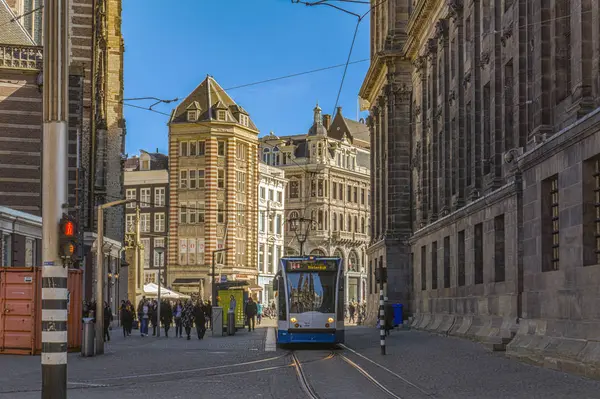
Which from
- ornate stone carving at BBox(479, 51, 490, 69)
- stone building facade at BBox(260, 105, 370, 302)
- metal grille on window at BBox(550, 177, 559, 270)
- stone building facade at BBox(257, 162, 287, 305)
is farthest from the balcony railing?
stone building facade at BBox(260, 105, 370, 302)

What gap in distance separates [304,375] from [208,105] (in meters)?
90.1

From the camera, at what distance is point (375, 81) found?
249ft

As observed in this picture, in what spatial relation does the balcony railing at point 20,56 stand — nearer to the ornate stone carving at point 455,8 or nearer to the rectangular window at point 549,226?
the ornate stone carving at point 455,8

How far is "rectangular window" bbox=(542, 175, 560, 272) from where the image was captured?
90.2 feet

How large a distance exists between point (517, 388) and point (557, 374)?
3.06 meters

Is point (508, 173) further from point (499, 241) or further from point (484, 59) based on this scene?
point (484, 59)

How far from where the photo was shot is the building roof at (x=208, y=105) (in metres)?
112

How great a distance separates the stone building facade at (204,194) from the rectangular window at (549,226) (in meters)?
82.2

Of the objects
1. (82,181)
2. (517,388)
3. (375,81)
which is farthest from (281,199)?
(517,388)

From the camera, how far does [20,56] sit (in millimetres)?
51125

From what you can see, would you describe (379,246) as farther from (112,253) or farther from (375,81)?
(112,253)

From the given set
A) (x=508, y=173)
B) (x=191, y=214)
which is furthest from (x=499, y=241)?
(x=191, y=214)

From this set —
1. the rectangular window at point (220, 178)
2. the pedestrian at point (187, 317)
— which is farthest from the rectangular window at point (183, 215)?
the pedestrian at point (187, 317)

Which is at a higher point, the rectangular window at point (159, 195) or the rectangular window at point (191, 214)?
the rectangular window at point (159, 195)
